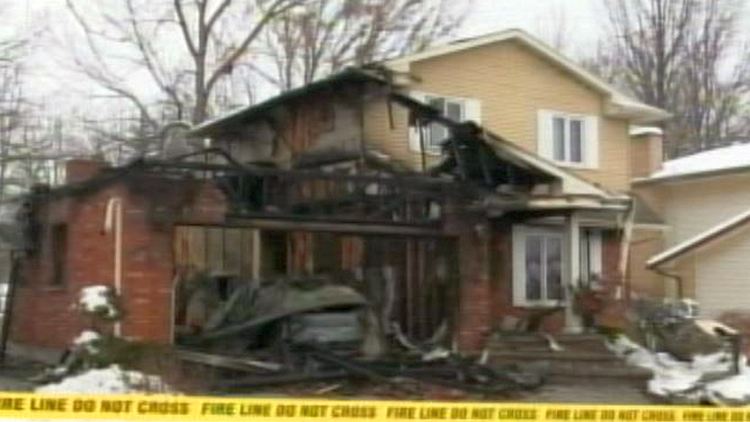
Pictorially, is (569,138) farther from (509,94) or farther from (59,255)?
(59,255)

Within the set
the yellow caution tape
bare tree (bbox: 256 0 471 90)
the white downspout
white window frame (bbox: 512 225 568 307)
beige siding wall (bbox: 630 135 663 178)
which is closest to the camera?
the yellow caution tape

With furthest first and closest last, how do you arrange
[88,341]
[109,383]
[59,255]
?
1. [59,255]
2. [88,341]
3. [109,383]

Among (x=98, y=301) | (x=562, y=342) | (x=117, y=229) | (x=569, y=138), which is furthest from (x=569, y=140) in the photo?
(x=98, y=301)

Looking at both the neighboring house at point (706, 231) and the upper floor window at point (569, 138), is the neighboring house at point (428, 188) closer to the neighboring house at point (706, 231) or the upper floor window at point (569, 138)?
the upper floor window at point (569, 138)

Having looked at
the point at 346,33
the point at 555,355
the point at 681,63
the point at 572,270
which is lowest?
the point at 555,355

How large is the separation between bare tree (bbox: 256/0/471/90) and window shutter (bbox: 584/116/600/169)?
0.64m

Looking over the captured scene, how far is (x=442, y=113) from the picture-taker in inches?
195

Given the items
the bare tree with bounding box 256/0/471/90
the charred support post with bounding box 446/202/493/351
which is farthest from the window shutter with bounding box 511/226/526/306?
the bare tree with bounding box 256/0/471/90

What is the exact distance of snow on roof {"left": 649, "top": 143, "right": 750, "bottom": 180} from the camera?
481 cm

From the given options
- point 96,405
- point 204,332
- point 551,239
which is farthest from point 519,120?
point 96,405

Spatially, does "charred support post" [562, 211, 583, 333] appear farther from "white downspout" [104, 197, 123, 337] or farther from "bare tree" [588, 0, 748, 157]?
"white downspout" [104, 197, 123, 337]

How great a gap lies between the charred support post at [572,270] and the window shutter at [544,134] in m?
0.26

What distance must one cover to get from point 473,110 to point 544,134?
12.0 inches

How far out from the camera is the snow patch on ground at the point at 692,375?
182 inches
